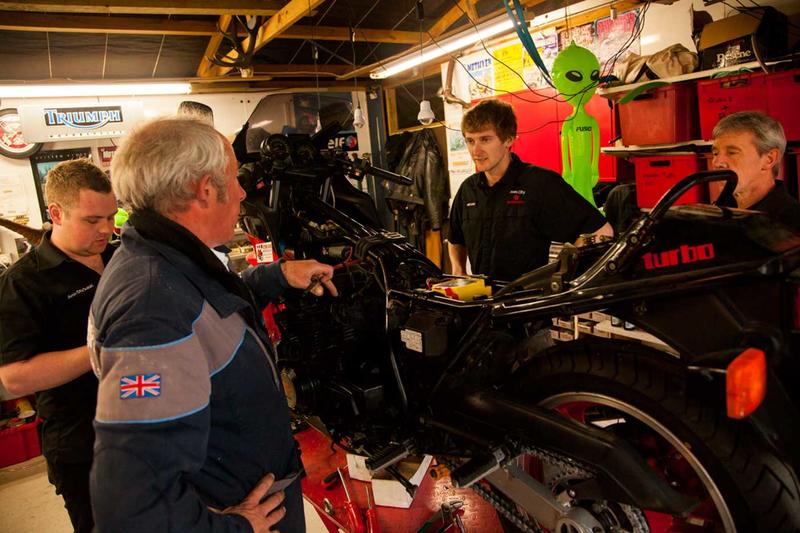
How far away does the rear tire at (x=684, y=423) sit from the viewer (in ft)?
3.68

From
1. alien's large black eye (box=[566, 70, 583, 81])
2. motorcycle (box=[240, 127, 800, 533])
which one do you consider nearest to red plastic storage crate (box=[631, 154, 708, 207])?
alien's large black eye (box=[566, 70, 583, 81])

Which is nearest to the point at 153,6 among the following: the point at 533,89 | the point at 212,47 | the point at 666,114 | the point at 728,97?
the point at 212,47

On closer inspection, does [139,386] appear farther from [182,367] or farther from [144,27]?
[144,27]

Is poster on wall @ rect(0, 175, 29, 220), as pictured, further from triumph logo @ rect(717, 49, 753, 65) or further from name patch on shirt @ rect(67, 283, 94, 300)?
triumph logo @ rect(717, 49, 753, 65)

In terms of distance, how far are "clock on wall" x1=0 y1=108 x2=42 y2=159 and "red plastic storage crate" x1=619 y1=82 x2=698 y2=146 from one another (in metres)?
5.81

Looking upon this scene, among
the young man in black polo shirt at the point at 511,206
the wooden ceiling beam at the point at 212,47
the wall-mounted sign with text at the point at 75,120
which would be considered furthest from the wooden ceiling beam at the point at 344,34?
the young man in black polo shirt at the point at 511,206

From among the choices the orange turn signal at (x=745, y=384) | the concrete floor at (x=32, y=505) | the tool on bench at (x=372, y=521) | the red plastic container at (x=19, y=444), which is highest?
the orange turn signal at (x=745, y=384)

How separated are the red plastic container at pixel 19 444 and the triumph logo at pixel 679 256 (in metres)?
4.35

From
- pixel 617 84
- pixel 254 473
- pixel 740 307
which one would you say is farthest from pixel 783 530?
pixel 617 84

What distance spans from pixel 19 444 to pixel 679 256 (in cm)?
460

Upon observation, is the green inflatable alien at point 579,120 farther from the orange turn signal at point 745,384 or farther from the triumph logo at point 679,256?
the orange turn signal at point 745,384

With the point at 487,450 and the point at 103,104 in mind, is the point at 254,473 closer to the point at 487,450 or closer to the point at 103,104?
the point at 487,450

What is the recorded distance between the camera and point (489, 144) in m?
2.59

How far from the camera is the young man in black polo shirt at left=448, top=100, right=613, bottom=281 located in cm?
253
